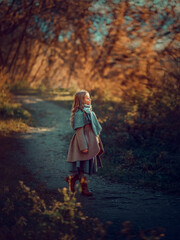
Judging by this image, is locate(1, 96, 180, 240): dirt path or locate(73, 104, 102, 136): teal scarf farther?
locate(73, 104, 102, 136): teal scarf

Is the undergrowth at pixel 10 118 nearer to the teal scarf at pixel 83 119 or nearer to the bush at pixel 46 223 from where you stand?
the teal scarf at pixel 83 119

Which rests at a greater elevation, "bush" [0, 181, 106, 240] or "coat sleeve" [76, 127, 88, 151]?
"coat sleeve" [76, 127, 88, 151]

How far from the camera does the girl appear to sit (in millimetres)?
4363

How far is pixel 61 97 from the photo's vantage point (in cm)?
1728

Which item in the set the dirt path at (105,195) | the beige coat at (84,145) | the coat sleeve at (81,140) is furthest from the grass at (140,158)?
the coat sleeve at (81,140)

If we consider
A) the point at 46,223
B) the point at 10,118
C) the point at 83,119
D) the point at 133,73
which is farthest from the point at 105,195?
the point at 10,118

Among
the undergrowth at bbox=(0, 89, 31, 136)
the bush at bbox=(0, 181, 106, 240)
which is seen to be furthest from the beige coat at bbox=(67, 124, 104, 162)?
the undergrowth at bbox=(0, 89, 31, 136)

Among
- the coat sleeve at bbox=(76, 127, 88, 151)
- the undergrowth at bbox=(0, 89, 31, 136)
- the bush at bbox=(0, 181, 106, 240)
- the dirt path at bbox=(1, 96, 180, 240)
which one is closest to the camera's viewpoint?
the bush at bbox=(0, 181, 106, 240)

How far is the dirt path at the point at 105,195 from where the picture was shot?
3.51 m

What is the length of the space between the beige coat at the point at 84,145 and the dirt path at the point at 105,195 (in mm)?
664

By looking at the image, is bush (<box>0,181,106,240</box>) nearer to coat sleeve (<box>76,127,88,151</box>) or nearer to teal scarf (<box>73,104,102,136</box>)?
coat sleeve (<box>76,127,88,151</box>)

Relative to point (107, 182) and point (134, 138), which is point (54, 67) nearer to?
point (134, 138)

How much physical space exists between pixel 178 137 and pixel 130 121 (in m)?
1.44

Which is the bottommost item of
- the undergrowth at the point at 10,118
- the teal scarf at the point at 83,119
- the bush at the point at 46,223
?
the bush at the point at 46,223
